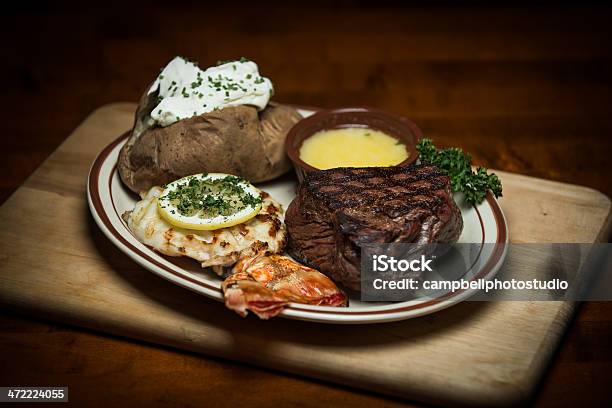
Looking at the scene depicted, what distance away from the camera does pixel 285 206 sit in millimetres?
5160

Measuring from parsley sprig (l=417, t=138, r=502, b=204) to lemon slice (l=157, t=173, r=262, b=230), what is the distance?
46.6 inches

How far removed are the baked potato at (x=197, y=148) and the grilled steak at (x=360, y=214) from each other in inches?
27.4

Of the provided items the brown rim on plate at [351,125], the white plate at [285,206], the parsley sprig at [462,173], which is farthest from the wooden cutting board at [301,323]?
the brown rim on plate at [351,125]

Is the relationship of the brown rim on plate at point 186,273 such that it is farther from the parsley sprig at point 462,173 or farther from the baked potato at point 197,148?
the baked potato at point 197,148

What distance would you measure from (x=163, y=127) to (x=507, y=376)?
8.65 ft

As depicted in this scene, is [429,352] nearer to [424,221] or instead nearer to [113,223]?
[424,221]

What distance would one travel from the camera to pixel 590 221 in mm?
5020

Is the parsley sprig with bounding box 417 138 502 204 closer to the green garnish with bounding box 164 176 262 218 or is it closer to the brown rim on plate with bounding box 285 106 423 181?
the brown rim on plate with bounding box 285 106 423 181

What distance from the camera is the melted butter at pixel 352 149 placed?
518 cm

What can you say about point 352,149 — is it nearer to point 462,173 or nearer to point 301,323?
point 462,173

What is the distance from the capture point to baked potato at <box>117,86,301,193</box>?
4891mm

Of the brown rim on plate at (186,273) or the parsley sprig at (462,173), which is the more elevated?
the parsley sprig at (462,173)

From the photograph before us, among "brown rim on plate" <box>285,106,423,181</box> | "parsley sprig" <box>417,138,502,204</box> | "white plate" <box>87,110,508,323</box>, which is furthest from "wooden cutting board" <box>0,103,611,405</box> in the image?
Result: "brown rim on plate" <box>285,106,423,181</box>

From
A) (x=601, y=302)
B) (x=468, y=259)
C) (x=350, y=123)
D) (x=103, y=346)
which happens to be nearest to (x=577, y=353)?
(x=601, y=302)
